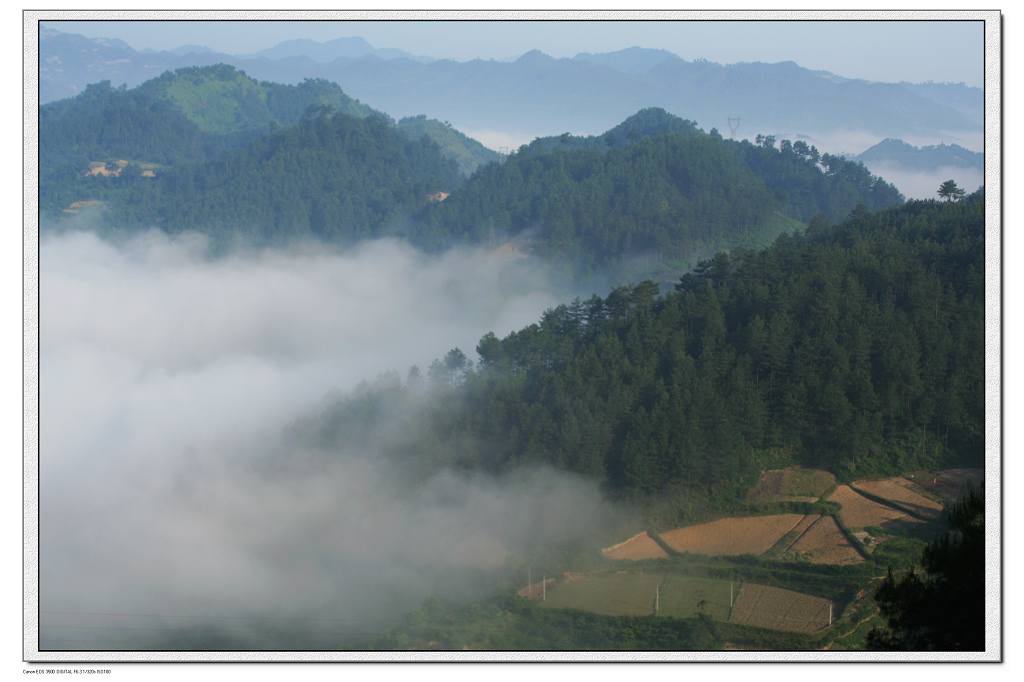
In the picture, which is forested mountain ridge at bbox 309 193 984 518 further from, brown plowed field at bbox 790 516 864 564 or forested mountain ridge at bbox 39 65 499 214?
forested mountain ridge at bbox 39 65 499 214

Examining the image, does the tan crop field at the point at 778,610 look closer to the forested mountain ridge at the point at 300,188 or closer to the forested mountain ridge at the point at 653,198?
the forested mountain ridge at the point at 653,198

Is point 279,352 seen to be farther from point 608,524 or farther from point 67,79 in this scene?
point 608,524

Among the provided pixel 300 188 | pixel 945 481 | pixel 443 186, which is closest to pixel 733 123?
pixel 443 186

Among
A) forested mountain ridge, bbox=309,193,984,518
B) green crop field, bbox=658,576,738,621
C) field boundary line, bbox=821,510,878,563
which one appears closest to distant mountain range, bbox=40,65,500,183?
forested mountain ridge, bbox=309,193,984,518

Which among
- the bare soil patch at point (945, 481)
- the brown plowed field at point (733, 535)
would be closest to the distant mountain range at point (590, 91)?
the bare soil patch at point (945, 481)

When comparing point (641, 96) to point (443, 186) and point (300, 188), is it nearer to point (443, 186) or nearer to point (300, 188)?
point (443, 186)
